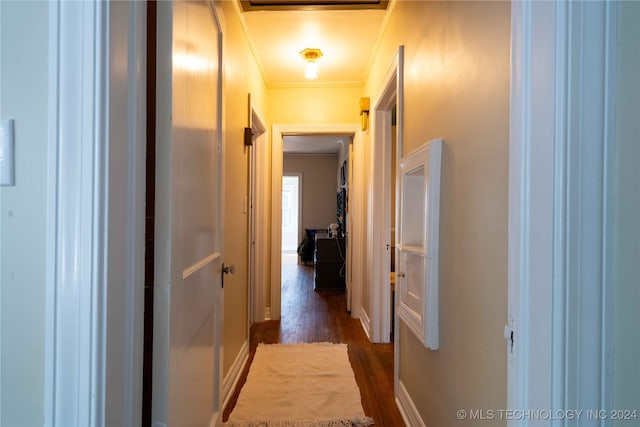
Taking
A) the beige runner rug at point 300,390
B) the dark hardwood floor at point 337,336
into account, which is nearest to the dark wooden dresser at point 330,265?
the dark hardwood floor at point 337,336

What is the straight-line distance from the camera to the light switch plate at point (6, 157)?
0.59m

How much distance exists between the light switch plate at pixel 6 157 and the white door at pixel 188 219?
0.27m

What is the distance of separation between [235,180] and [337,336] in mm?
1749

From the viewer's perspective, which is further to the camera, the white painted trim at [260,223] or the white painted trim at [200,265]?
the white painted trim at [260,223]

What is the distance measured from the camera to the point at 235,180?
219cm

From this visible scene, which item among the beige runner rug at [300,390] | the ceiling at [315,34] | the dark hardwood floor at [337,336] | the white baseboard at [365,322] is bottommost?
the dark hardwood floor at [337,336]

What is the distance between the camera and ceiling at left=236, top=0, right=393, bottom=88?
85.8 inches

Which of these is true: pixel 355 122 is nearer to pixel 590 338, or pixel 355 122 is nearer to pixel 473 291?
pixel 473 291

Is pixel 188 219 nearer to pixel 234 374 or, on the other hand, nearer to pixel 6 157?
pixel 6 157

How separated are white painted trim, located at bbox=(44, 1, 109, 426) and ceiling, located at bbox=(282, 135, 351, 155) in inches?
215

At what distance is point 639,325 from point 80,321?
1.00 m

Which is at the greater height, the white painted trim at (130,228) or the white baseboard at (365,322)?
the white painted trim at (130,228)

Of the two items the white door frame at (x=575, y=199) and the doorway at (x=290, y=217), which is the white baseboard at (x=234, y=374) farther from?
the doorway at (x=290, y=217)

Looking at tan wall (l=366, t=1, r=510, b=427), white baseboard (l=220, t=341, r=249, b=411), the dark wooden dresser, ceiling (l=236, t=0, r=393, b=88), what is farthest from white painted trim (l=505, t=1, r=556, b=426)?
the dark wooden dresser
